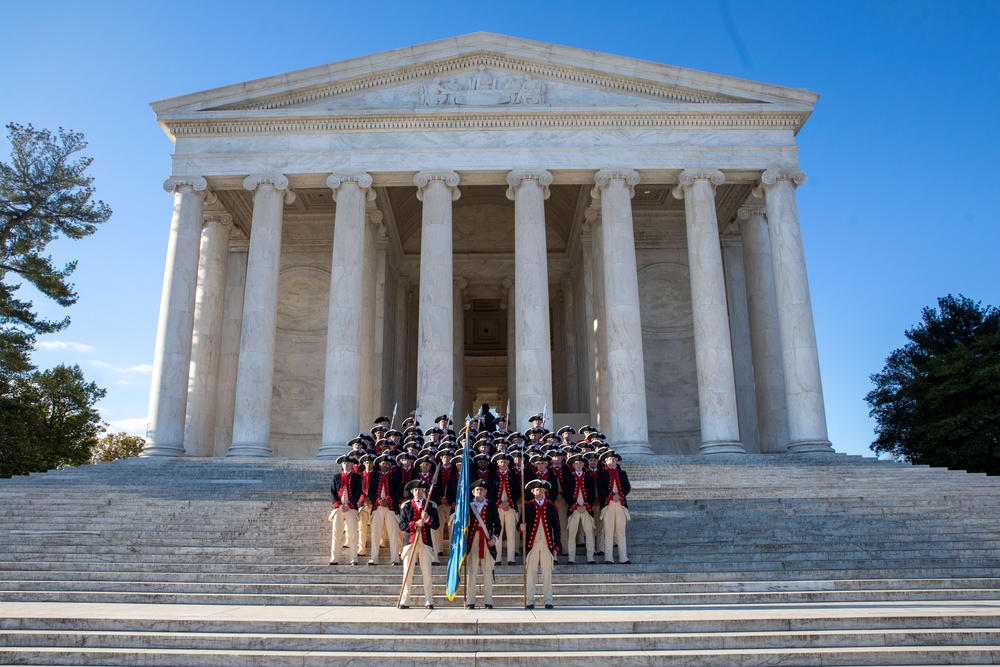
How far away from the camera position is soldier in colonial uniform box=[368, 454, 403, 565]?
664 inches

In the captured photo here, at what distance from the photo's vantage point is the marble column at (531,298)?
2970cm

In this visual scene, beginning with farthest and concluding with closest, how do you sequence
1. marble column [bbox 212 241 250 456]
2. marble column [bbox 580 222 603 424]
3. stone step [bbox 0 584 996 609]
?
marble column [bbox 580 222 603 424]
marble column [bbox 212 241 250 456]
stone step [bbox 0 584 996 609]

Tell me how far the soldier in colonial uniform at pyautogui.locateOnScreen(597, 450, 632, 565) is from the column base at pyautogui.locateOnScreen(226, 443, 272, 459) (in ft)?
53.8

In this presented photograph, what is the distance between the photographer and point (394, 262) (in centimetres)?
4328

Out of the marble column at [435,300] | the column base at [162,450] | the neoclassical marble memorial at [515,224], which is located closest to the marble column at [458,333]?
the neoclassical marble memorial at [515,224]

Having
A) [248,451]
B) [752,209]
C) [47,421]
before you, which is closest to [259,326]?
[248,451]

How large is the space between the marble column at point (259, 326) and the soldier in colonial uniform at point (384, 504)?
13798 mm

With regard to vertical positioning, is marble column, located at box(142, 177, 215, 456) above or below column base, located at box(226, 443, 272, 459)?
above

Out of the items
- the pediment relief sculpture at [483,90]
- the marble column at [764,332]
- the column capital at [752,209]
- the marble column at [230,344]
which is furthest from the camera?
the marble column at [230,344]

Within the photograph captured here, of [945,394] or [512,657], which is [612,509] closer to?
[512,657]

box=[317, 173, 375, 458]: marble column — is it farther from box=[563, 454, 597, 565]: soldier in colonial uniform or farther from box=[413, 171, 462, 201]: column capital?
box=[563, 454, 597, 565]: soldier in colonial uniform

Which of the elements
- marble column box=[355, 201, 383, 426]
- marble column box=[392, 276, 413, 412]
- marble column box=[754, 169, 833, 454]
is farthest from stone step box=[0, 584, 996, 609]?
marble column box=[392, 276, 413, 412]

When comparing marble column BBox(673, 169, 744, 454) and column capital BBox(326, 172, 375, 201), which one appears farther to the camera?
column capital BBox(326, 172, 375, 201)

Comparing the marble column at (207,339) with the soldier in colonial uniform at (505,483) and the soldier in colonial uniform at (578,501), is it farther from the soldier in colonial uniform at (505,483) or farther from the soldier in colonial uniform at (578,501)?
the soldier in colonial uniform at (578,501)
